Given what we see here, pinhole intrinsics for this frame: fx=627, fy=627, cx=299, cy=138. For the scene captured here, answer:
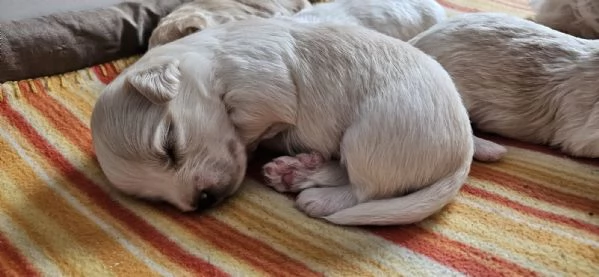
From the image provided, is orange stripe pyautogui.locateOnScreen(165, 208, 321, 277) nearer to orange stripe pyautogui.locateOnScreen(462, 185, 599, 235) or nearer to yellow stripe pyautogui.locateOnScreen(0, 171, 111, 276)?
yellow stripe pyautogui.locateOnScreen(0, 171, 111, 276)

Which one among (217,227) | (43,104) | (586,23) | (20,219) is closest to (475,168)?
(217,227)

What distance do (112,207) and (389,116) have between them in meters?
0.71

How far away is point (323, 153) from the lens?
1.61 metres

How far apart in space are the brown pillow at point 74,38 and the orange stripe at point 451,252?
1.39 meters

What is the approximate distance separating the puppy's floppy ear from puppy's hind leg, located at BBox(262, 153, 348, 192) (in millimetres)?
339

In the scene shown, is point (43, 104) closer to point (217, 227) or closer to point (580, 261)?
point (217, 227)

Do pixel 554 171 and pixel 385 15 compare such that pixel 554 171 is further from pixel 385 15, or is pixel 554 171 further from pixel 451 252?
pixel 385 15

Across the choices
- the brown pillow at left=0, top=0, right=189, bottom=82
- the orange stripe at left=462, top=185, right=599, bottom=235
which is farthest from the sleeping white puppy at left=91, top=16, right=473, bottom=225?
the brown pillow at left=0, top=0, right=189, bottom=82

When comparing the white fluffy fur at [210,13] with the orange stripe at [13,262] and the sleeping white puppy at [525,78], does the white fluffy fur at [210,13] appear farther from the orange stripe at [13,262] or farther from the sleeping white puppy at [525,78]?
the orange stripe at [13,262]

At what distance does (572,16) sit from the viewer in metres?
2.21

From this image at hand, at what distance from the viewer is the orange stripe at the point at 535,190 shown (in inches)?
58.8

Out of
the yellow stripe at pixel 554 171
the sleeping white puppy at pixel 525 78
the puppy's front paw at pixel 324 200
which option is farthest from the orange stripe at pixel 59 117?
the yellow stripe at pixel 554 171

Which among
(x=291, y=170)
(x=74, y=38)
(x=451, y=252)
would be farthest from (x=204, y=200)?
(x=74, y=38)

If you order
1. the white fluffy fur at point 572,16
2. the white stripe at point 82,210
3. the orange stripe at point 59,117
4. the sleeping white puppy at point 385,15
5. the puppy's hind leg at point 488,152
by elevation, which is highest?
the white fluffy fur at point 572,16
